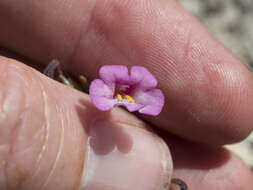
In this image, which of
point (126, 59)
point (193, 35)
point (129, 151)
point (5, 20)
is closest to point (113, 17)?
point (126, 59)

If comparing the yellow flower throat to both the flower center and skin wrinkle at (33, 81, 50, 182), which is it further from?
skin wrinkle at (33, 81, 50, 182)

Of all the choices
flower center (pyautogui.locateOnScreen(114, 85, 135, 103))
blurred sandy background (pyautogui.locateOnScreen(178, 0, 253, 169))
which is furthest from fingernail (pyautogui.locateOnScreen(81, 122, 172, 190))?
blurred sandy background (pyautogui.locateOnScreen(178, 0, 253, 169))

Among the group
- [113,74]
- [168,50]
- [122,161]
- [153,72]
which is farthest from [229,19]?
[122,161]

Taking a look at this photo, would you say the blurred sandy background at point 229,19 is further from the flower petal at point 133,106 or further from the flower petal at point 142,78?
the flower petal at point 133,106

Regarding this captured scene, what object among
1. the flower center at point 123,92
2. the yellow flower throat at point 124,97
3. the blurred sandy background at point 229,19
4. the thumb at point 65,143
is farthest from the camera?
the blurred sandy background at point 229,19

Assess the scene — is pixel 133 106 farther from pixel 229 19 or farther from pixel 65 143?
pixel 229 19

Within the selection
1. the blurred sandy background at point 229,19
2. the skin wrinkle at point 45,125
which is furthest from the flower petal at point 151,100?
the blurred sandy background at point 229,19
